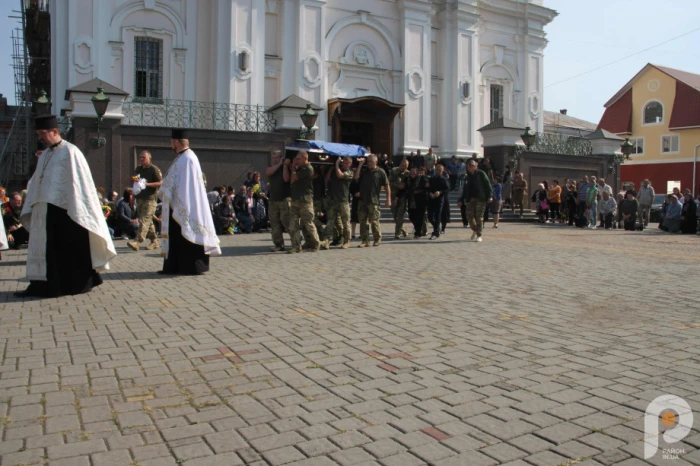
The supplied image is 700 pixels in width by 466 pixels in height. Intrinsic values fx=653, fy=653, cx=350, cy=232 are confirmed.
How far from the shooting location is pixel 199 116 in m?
21.4

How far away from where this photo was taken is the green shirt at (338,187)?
40.4 ft

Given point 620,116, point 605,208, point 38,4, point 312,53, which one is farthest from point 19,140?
point 620,116

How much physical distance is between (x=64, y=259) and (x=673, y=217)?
18945 millimetres

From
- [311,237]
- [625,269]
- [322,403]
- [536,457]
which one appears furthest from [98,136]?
[536,457]

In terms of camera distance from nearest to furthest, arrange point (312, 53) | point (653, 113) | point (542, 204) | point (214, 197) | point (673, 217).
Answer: point (214, 197) → point (673, 217) → point (542, 204) → point (312, 53) → point (653, 113)

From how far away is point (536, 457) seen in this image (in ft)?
9.93

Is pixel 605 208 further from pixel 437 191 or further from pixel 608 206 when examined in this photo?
pixel 437 191

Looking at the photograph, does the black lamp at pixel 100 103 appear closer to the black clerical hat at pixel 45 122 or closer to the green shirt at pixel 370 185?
the green shirt at pixel 370 185

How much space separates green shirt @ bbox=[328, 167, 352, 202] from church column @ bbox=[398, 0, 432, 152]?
14.7m

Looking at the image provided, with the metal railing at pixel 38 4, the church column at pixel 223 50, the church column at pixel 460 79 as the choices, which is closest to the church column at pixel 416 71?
the church column at pixel 460 79

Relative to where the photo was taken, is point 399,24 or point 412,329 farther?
point 399,24

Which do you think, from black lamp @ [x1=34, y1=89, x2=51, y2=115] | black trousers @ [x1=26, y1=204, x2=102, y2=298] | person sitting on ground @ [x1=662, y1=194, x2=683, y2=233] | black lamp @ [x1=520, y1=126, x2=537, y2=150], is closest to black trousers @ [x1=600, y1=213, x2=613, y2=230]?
person sitting on ground @ [x1=662, y1=194, x2=683, y2=233]

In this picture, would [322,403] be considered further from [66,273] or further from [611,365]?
[66,273]

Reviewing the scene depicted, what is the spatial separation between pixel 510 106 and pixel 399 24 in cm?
718
